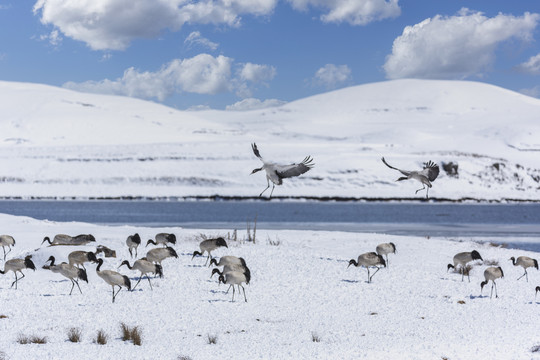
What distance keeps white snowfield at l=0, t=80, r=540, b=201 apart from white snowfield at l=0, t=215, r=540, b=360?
76.7m

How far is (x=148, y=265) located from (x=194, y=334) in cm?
381

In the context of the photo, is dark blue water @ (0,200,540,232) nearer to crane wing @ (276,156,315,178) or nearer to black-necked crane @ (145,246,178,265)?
black-necked crane @ (145,246,178,265)

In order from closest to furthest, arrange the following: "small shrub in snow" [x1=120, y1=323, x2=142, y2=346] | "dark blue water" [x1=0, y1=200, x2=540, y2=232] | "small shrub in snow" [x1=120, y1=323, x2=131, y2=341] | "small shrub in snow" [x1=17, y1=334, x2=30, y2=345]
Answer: "small shrub in snow" [x1=17, y1=334, x2=30, y2=345]
"small shrub in snow" [x1=120, y1=323, x2=142, y2=346]
"small shrub in snow" [x1=120, y1=323, x2=131, y2=341]
"dark blue water" [x1=0, y1=200, x2=540, y2=232]

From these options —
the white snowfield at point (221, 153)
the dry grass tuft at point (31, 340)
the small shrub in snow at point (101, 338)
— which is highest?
the white snowfield at point (221, 153)

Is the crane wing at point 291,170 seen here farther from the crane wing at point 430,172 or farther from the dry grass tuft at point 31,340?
the dry grass tuft at point 31,340

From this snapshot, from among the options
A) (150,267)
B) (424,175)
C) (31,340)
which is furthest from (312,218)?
(424,175)

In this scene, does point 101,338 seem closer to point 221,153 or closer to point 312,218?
point 312,218

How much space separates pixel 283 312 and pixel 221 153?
106m

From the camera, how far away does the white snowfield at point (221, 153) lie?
98.9 m

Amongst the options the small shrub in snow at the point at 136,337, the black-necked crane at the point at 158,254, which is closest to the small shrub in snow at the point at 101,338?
the small shrub in snow at the point at 136,337

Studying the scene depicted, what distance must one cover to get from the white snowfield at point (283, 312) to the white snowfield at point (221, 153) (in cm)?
7674

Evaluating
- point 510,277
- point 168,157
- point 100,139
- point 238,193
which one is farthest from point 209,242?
point 100,139

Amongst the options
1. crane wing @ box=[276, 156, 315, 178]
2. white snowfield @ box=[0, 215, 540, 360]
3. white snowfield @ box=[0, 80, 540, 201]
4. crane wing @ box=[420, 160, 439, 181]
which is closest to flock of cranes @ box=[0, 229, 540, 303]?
white snowfield @ box=[0, 215, 540, 360]

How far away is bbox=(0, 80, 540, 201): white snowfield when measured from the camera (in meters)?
98.9
